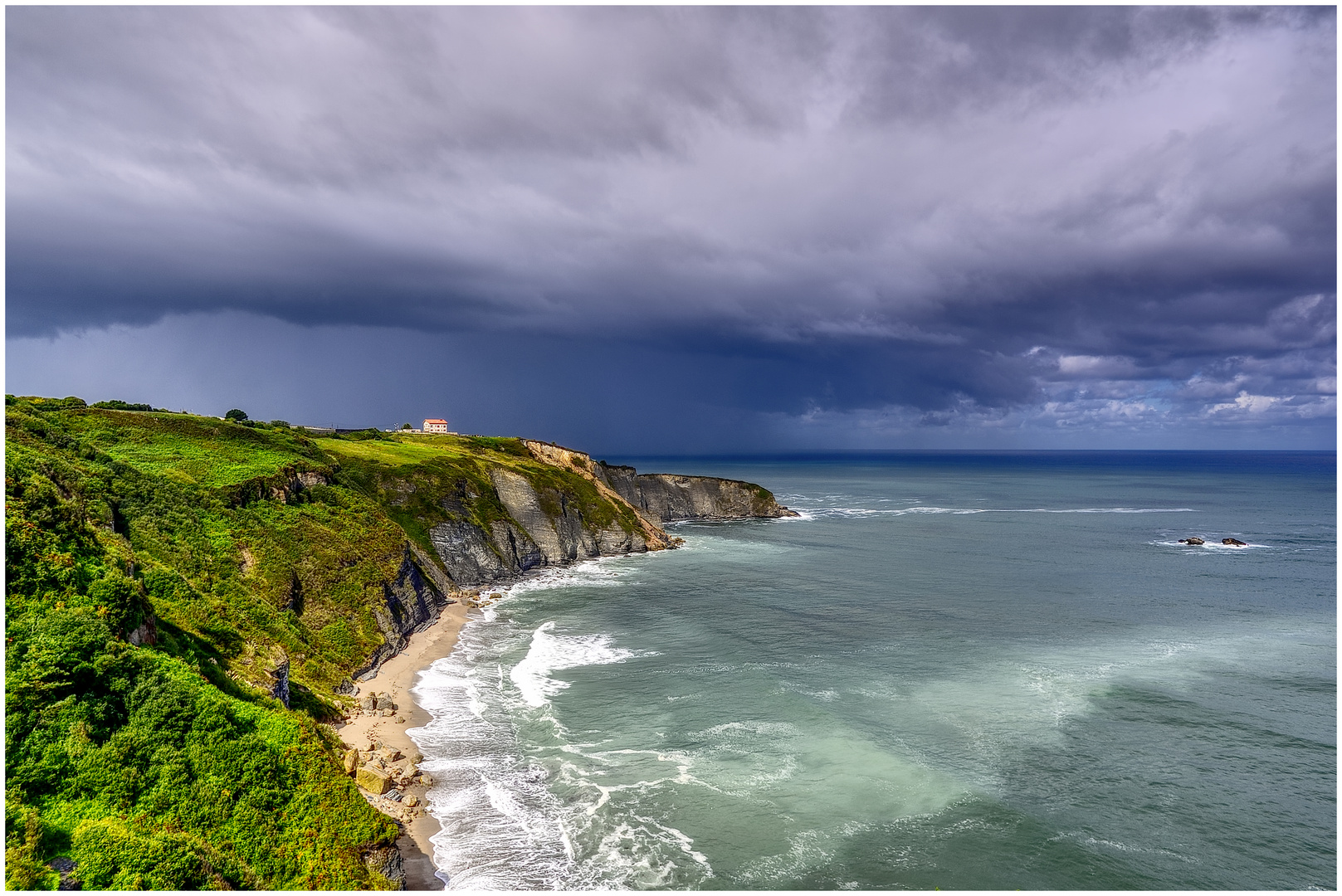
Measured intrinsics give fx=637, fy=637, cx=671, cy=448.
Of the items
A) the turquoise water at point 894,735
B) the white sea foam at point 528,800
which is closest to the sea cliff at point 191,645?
the white sea foam at point 528,800

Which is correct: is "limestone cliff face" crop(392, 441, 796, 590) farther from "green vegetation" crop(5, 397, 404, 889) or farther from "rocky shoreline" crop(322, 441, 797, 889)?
"green vegetation" crop(5, 397, 404, 889)

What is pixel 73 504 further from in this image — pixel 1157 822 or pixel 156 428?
pixel 1157 822

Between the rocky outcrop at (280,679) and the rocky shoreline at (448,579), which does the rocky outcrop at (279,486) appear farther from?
the rocky outcrop at (280,679)

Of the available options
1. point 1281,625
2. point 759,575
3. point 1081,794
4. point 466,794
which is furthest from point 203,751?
point 1281,625

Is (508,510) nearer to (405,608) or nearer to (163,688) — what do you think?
(405,608)

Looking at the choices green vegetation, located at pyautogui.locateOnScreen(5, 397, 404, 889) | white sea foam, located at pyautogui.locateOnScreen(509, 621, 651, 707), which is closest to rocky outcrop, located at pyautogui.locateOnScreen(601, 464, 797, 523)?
white sea foam, located at pyautogui.locateOnScreen(509, 621, 651, 707)

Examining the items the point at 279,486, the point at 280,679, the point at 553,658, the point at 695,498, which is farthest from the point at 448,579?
the point at 695,498
